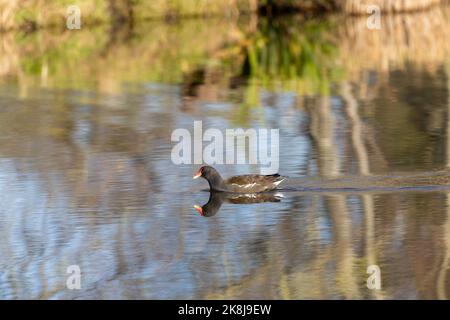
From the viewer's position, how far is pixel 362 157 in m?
16.2

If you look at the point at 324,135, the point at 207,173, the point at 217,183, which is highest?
the point at 324,135

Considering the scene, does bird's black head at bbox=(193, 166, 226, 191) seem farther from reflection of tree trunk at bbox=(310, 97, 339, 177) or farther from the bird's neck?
reflection of tree trunk at bbox=(310, 97, 339, 177)

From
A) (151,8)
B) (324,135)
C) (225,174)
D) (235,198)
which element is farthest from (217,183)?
(151,8)

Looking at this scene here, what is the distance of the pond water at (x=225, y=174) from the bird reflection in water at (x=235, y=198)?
Answer: 14 cm

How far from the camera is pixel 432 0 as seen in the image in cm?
4556

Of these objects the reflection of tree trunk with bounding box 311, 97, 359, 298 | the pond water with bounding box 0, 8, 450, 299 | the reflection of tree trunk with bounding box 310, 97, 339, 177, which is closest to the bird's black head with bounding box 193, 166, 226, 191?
the pond water with bounding box 0, 8, 450, 299

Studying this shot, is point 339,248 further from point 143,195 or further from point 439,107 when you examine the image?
point 439,107

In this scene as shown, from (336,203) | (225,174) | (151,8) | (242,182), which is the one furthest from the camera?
(151,8)

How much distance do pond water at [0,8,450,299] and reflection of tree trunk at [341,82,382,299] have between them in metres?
0.03

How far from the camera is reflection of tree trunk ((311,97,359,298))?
413 inches

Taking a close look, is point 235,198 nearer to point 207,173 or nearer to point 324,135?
point 207,173

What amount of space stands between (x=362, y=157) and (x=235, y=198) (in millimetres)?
2806

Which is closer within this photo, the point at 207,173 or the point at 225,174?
the point at 207,173
